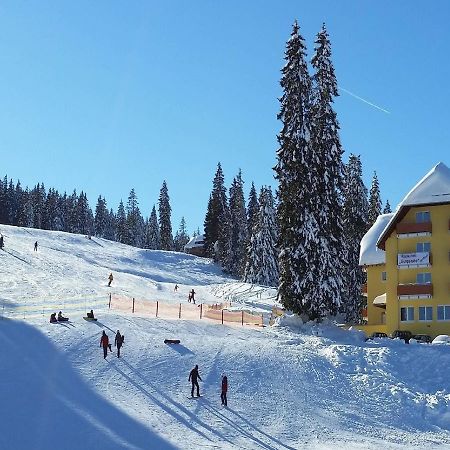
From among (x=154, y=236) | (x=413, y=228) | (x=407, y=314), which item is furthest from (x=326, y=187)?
(x=154, y=236)

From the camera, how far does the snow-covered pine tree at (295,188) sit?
4350cm

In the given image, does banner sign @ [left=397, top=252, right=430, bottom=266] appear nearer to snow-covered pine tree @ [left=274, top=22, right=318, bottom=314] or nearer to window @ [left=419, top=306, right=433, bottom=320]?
window @ [left=419, top=306, right=433, bottom=320]

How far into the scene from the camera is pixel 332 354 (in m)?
36.4

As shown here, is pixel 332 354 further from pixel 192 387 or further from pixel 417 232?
pixel 417 232

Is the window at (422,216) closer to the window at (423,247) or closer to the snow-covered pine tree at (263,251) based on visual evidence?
the window at (423,247)

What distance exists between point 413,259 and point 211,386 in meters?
20.3

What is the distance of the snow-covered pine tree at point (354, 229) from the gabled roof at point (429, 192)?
14954mm

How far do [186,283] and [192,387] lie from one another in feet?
179

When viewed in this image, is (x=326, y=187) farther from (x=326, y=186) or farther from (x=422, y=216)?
(x=422, y=216)

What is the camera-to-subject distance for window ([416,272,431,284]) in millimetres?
44594

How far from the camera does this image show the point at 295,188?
45.3 metres

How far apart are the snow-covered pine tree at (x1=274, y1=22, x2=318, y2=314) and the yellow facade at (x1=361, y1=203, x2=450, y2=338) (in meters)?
6.62

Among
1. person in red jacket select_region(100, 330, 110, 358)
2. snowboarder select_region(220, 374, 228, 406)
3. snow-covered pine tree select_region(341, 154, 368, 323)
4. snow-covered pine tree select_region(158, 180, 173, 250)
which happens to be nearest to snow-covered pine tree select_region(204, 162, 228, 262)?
snow-covered pine tree select_region(158, 180, 173, 250)

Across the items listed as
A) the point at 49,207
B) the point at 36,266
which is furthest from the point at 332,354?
the point at 49,207
